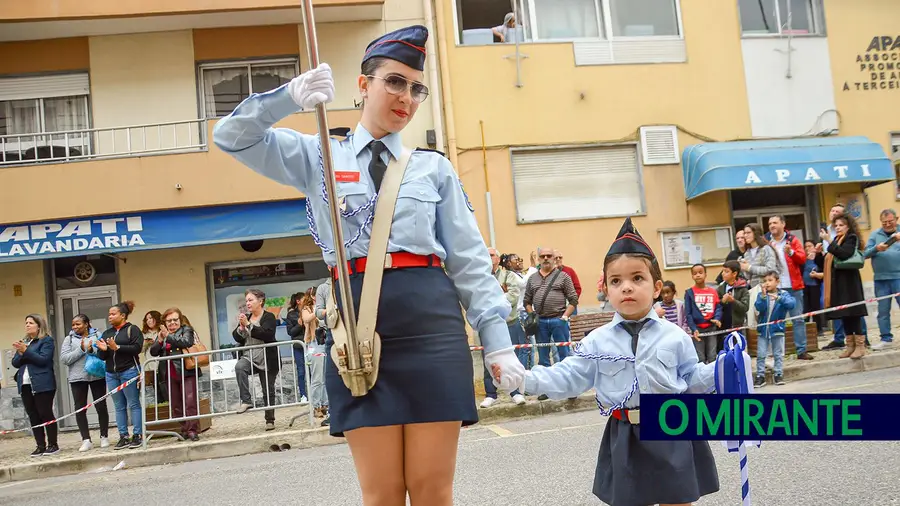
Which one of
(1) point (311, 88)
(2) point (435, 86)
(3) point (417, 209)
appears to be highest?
(2) point (435, 86)

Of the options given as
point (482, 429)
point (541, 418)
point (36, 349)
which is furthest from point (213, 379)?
point (541, 418)

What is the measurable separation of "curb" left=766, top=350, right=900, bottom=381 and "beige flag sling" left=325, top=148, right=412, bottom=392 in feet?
30.5

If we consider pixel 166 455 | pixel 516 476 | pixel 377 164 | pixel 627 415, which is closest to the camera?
pixel 377 164

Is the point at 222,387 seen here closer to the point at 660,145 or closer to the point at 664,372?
the point at 664,372

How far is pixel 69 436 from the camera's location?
13039mm

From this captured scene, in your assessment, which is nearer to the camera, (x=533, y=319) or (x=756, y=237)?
(x=533, y=319)

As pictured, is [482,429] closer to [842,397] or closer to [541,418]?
[541,418]

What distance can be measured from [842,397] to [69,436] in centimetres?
1326

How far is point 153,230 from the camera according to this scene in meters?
14.1

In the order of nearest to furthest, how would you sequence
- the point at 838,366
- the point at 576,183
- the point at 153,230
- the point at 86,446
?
the point at 86,446 < the point at 838,366 < the point at 153,230 < the point at 576,183

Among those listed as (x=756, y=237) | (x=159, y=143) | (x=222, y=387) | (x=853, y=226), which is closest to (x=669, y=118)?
(x=756, y=237)

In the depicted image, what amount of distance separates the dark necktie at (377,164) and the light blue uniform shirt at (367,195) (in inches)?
0.6

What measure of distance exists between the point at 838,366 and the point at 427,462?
9.89 meters

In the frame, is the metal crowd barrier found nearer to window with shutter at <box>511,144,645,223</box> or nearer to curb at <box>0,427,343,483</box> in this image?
curb at <box>0,427,343,483</box>
